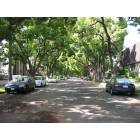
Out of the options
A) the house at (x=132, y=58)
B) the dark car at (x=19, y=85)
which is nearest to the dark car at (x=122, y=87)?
the dark car at (x=19, y=85)

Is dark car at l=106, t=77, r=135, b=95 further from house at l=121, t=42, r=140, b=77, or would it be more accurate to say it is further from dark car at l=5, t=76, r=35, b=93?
house at l=121, t=42, r=140, b=77

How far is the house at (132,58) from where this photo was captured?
66419 mm

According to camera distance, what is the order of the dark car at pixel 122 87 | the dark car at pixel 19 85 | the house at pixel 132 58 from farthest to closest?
the house at pixel 132 58 < the dark car at pixel 19 85 < the dark car at pixel 122 87

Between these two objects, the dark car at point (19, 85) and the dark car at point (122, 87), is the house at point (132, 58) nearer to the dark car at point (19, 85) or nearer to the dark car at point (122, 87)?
the dark car at point (19, 85)

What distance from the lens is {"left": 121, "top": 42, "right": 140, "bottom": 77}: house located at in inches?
2615

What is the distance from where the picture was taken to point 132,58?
70.4 metres

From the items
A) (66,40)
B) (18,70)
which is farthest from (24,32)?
(18,70)

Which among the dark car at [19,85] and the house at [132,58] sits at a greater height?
the house at [132,58]

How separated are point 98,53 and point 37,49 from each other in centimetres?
1581

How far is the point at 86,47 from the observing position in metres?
68.1

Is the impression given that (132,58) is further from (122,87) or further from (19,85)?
(19,85)

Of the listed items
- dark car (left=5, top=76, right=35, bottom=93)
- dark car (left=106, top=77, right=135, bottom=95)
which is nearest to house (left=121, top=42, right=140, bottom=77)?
dark car (left=5, top=76, right=35, bottom=93)

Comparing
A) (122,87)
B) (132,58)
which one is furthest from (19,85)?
(132,58)
